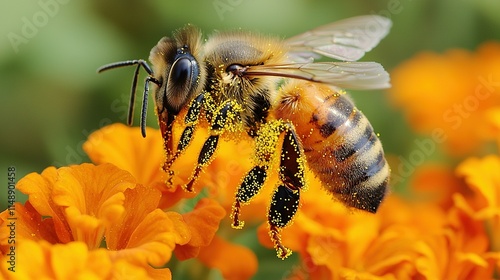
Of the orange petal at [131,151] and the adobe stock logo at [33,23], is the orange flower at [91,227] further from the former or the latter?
the adobe stock logo at [33,23]

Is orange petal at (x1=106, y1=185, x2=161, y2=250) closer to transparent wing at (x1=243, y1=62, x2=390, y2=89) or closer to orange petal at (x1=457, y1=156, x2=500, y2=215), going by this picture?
transparent wing at (x1=243, y1=62, x2=390, y2=89)

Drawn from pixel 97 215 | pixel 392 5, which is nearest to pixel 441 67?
pixel 392 5

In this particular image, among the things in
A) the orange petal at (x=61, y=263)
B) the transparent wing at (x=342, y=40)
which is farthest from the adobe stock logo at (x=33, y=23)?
the orange petal at (x=61, y=263)

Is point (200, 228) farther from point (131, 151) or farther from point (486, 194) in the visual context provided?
point (486, 194)

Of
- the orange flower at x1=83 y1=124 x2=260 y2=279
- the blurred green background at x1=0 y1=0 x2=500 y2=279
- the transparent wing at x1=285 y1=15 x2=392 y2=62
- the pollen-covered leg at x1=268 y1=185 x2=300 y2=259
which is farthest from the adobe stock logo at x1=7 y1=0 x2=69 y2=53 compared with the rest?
the pollen-covered leg at x1=268 y1=185 x2=300 y2=259

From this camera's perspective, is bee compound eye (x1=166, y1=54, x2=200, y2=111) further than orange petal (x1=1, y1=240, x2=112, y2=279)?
Yes
